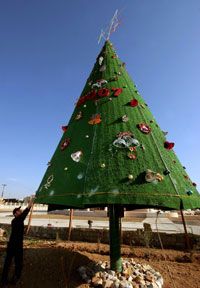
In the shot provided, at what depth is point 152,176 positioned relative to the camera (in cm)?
459

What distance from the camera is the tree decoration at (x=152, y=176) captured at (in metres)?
4.54

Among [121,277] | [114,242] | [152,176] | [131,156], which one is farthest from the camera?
[114,242]

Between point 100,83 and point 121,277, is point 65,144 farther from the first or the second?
point 121,277

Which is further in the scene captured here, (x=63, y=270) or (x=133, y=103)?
(x=133, y=103)

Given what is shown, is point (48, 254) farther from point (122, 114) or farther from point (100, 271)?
point (122, 114)

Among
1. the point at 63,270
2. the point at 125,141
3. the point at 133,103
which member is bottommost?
the point at 63,270

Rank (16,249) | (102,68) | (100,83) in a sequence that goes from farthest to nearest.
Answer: (102,68), (100,83), (16,249)

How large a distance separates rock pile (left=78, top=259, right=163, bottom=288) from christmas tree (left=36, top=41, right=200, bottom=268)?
1.08ft

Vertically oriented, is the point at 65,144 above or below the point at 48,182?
above

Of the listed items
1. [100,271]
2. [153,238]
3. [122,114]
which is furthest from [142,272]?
[153,238]

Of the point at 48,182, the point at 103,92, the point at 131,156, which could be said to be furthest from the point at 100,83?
the point at 48,182

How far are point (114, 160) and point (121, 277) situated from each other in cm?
264

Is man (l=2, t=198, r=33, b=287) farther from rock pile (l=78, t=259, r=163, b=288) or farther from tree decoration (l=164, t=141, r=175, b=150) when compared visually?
tree decoration (l=164, t=141, r=175, b=150)

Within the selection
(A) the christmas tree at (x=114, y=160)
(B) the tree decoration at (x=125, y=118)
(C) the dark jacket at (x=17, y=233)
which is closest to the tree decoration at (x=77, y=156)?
(A) the christmas tree at (x=114, y=160)
